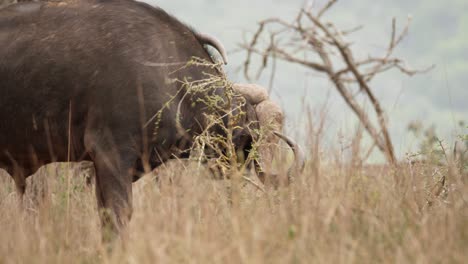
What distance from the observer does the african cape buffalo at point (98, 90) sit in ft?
15.5

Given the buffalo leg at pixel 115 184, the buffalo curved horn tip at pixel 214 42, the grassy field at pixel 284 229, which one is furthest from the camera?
the buffalo curved horn tip at pixel 214 42

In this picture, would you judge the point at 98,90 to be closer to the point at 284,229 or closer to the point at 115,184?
the point at 115,184

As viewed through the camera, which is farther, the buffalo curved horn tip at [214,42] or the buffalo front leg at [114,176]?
the buffalo curved horn tip at [214,42]

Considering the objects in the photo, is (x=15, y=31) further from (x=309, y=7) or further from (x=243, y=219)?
(x=243, y=219)

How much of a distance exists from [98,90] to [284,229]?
6.60 ft

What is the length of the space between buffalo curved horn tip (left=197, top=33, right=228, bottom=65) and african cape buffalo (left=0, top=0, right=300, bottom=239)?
223mm

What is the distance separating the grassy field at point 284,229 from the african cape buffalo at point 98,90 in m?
0.52

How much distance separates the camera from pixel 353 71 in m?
5.08

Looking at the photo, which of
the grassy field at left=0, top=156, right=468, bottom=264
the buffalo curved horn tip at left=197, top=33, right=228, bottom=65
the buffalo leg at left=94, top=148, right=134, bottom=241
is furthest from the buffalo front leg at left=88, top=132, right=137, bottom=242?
the buffalo curved horn tip at left=197, top=33, right=228, bottom=65

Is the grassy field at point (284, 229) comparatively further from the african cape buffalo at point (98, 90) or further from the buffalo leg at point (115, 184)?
the african cape buffalo at point (98, 90)

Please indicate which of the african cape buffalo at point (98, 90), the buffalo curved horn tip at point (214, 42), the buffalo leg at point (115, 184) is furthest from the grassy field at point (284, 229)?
the buffalo curved horn tip at point (214, 42)

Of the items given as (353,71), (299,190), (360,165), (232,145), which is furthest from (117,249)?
(353,71)

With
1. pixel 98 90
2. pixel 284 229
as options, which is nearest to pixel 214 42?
pixel 98 90

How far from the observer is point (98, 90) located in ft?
15.6
